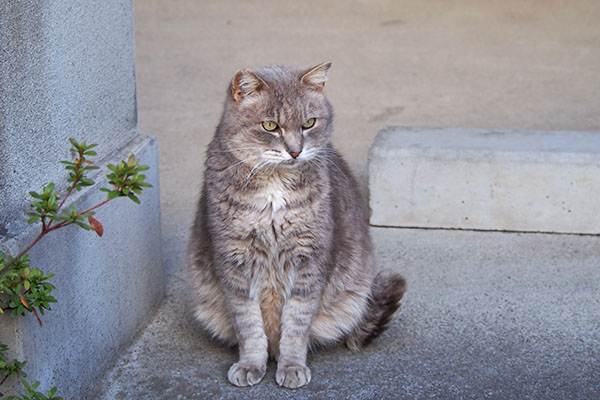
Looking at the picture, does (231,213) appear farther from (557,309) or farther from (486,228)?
(486,228)

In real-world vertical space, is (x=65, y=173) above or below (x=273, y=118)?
below

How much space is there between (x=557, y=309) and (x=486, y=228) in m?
0.92

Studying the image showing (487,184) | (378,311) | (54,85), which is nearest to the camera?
(54,85)

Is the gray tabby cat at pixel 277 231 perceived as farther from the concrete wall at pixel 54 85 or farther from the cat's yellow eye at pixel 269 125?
the concrete wall at pixel 54 85

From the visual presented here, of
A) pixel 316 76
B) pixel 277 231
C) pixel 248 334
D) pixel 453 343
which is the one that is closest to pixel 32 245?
pixel 277 231

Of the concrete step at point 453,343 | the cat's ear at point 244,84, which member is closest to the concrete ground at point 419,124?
the concrete step at point 453,343

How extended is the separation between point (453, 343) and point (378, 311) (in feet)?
1.11

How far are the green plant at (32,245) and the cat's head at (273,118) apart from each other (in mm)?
733

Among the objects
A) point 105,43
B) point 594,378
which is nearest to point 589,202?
point 594,378

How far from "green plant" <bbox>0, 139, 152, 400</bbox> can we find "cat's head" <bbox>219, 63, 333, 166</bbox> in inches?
28.9

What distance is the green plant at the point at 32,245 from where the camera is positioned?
2195 millimetres

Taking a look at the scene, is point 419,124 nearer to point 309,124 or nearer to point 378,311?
point 378,311

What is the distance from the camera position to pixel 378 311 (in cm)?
336

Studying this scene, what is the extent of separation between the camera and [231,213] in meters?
3.01
